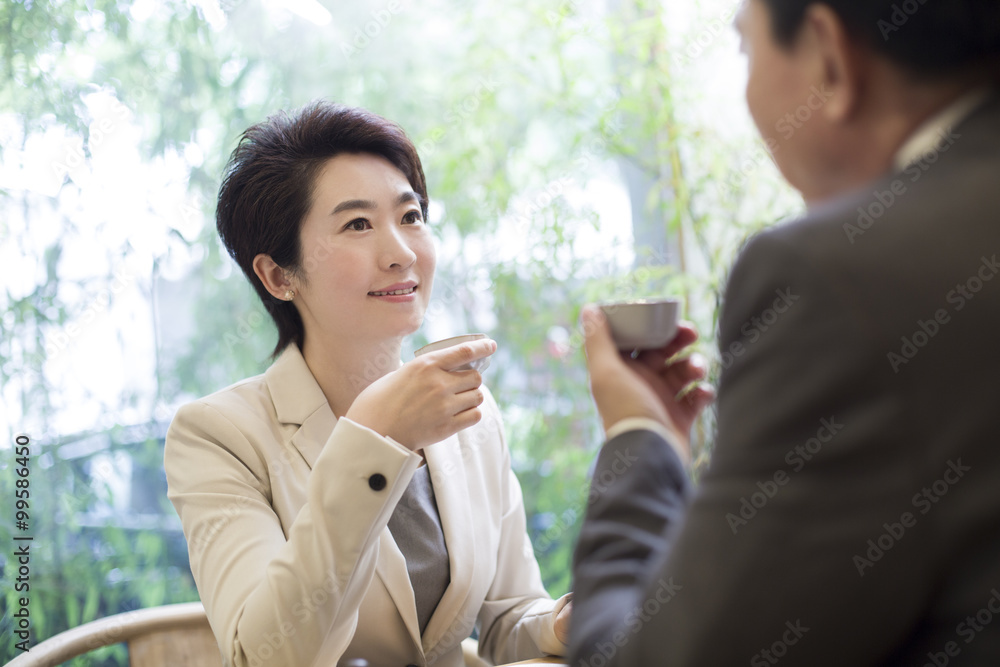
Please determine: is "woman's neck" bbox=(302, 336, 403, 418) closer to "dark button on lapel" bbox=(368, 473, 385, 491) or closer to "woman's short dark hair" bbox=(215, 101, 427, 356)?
"woman's short dark hair" bbox=(215, 101, 427, 356)

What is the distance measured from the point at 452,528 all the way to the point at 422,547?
2.9 inches

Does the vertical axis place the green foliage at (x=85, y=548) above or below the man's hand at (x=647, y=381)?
below

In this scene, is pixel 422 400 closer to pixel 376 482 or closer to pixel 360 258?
pixel 376 482

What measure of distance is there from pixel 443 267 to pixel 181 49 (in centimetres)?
121

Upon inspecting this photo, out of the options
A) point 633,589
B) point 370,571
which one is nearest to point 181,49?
point 370,571

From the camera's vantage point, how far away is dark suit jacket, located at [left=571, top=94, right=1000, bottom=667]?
1.86ft

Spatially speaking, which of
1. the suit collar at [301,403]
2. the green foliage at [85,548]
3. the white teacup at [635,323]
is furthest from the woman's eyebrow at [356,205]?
the green foliage at [85,548]

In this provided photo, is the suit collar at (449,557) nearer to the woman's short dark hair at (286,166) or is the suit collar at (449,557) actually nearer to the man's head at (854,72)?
the woman's short dark hair at (286,166)

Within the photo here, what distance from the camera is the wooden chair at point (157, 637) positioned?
66.3 inches

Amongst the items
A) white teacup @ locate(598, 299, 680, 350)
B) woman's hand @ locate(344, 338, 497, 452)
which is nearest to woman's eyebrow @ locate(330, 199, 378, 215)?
woman's hand @ locate(344, 338, 497, 452)

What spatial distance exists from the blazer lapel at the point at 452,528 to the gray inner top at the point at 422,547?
17 mm

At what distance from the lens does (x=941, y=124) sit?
0.64 meters

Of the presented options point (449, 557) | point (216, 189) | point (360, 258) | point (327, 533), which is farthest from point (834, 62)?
point (216, 189)

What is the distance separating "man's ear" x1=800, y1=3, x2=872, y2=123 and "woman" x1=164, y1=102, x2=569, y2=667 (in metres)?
0.82
